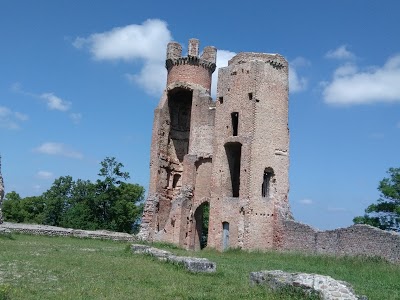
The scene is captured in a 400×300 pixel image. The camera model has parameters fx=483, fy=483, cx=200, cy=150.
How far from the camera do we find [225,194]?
24.0 m

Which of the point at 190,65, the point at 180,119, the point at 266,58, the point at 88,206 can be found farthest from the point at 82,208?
the point at 266,58

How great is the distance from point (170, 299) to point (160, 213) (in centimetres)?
2076

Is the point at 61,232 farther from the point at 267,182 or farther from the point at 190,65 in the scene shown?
the point at 190,65

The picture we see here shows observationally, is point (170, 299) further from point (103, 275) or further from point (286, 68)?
point (286, 68)

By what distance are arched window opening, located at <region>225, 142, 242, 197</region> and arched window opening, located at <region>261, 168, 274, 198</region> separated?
176cm

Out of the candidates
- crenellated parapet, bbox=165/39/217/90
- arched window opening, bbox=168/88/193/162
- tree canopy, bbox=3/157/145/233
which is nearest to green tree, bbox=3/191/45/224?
tree canopy, bbox=3/157/145/233

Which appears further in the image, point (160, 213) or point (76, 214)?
point (76, 214)

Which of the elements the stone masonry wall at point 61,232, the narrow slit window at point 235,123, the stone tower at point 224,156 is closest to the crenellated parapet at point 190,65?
the stone tower at point 224,156

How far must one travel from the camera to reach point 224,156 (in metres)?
24.4

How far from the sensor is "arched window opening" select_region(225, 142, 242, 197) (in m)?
24.7

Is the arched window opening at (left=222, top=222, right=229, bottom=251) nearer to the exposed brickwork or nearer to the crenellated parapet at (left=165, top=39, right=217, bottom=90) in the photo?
the exposed brickwork

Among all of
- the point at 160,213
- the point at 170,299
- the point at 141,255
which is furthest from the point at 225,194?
the point at 170,299

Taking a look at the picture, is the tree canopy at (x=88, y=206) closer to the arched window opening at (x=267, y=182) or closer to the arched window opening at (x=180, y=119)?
the arched window opening at (x=180, y=119)

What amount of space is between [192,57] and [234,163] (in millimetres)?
7425
